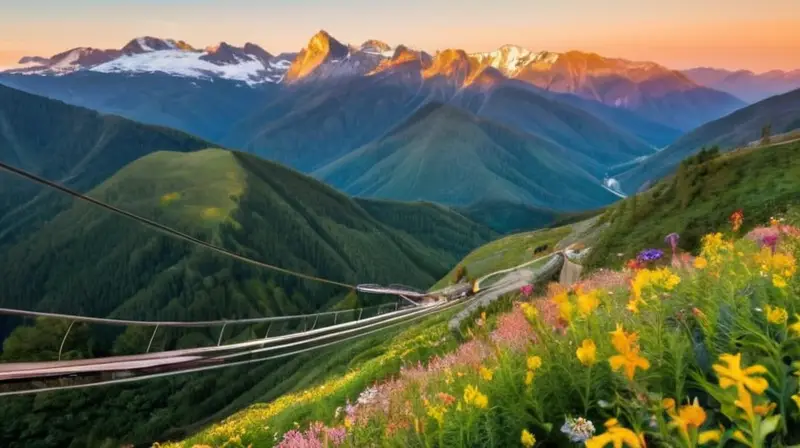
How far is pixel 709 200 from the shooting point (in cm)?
3900

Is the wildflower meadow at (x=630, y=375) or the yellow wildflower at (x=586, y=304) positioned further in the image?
the yellow wildflower at (x=586, y=304)

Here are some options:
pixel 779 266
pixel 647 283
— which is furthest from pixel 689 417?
pixel 779 266

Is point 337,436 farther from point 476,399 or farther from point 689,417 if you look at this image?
point 689,417

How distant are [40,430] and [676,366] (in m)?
189

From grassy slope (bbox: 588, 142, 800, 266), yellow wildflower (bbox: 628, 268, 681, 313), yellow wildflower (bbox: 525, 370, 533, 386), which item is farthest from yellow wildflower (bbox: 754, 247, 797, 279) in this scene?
grassy slope (bbox: 588, 142, 800, 266)

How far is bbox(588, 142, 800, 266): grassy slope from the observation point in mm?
29406

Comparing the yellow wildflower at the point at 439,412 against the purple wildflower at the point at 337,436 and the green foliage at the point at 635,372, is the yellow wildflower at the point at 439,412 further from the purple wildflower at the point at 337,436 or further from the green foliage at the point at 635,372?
the purple wildflower at the point at 337,436

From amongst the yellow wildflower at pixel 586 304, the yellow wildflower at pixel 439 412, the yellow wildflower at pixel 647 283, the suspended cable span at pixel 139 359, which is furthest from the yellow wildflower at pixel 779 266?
the suspended cable span at pixel 139 359

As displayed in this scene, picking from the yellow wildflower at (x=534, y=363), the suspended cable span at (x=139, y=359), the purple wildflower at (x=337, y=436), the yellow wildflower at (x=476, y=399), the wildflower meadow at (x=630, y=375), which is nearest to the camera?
the wildflower meadow at (x=630, y=375)

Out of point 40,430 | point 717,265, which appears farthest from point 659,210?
point 40,430

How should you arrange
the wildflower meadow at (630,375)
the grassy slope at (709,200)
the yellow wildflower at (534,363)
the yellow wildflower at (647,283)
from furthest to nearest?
the grassy slope at (709,200) → the yellow wildflower at (647,283) → the yellow wildflower at (534,363) → the wildflower meadow at (630,375)

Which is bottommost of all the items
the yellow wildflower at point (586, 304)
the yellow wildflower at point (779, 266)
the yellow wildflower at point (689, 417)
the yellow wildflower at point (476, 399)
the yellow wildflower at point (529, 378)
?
the yellow wildflower at point (476, 399)

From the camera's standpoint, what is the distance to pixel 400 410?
4.83 m

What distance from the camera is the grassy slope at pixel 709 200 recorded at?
96.5 feet
